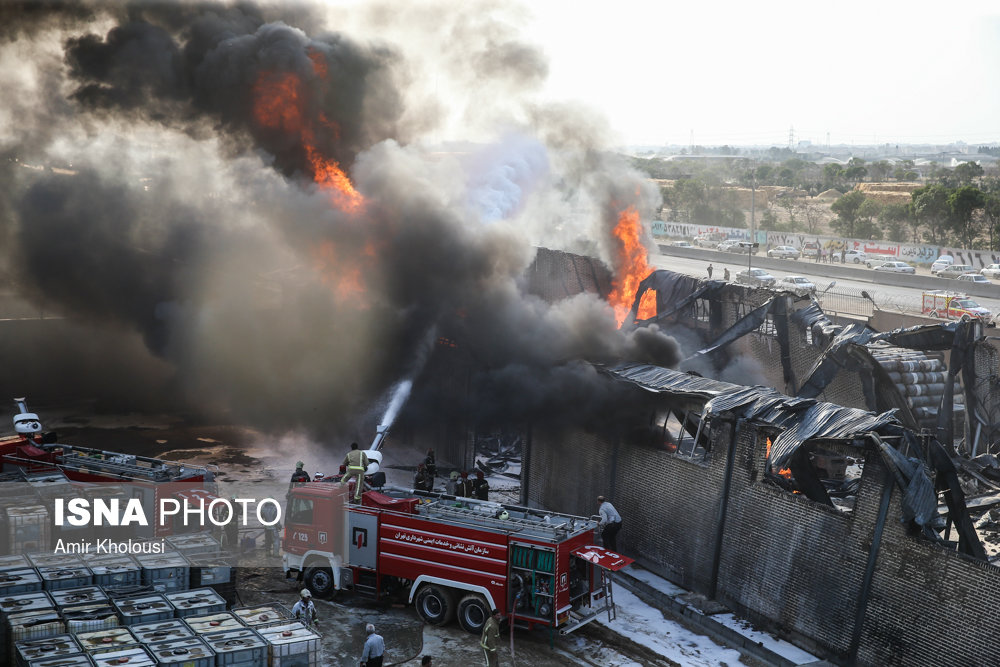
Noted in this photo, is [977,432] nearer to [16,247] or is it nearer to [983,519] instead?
[983,519]

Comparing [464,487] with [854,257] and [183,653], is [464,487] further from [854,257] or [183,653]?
[854,257]

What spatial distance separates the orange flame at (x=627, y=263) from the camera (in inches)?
1170

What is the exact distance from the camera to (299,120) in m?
28.7

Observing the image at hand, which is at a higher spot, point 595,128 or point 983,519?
point 595,128

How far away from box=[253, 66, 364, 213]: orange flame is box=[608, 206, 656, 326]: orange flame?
8.73 meters

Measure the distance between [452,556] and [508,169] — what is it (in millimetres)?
27537

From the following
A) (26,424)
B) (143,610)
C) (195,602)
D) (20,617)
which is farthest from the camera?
(26,424)

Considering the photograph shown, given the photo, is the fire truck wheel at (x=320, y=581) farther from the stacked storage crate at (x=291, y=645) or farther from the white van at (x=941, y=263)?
the white van at (x=941, y=263)

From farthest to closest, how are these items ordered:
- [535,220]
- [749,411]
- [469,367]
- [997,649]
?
[535,220] → [469,367] → [749,411] → [997,649]

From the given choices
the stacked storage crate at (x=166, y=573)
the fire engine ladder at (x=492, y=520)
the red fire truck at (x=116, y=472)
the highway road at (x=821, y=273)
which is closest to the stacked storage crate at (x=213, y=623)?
the stacked storage crate at (x=166, y=573)

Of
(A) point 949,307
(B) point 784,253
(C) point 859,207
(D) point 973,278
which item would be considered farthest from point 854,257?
(A) point 949,307

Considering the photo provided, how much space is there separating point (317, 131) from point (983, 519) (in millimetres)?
21041

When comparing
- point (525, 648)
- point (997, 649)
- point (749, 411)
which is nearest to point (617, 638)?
point (525, 648)

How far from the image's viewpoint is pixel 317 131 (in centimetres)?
2891
